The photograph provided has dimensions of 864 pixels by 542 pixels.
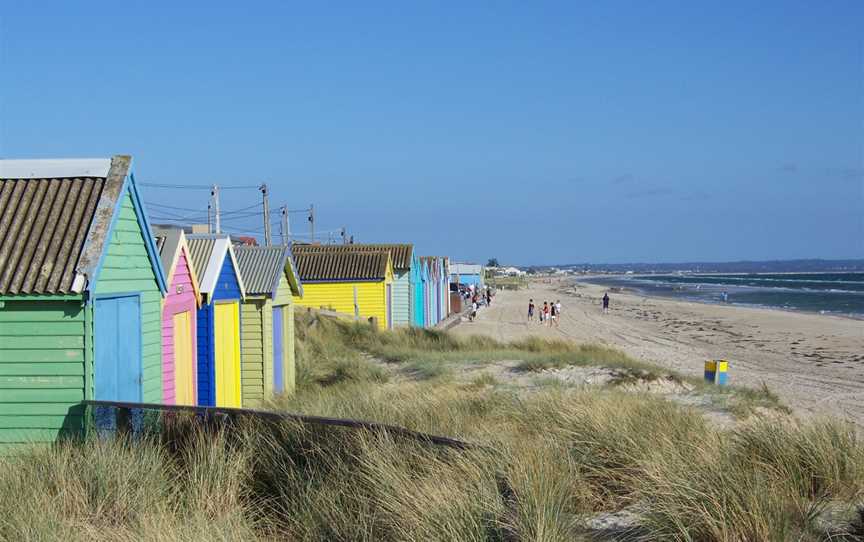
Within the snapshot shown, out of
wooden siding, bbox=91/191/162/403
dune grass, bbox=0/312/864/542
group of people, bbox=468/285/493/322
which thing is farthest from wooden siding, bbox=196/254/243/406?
group of people, bbox=468/285/493/322

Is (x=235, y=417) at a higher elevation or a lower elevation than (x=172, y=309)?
lower

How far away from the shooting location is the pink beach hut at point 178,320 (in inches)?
438

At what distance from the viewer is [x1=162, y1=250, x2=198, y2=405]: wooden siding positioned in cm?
1102

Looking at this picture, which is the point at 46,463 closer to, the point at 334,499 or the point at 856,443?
the point at 334,499

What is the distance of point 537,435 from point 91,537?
3668 mm

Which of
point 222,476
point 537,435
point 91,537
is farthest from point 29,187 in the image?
point 537,435

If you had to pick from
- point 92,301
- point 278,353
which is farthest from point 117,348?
point 278,353

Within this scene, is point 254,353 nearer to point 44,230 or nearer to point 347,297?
point 44,230

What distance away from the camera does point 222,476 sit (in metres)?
7.03

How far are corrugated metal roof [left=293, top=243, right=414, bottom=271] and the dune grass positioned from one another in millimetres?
25481

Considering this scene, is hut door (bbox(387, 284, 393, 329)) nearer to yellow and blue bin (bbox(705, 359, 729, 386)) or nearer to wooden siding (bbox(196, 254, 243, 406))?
yellow and blue bin (bbox(705, 359, 729, 386))

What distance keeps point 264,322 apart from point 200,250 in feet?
7.50

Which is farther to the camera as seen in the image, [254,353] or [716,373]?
[716,373]

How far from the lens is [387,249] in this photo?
35750 millimetres
